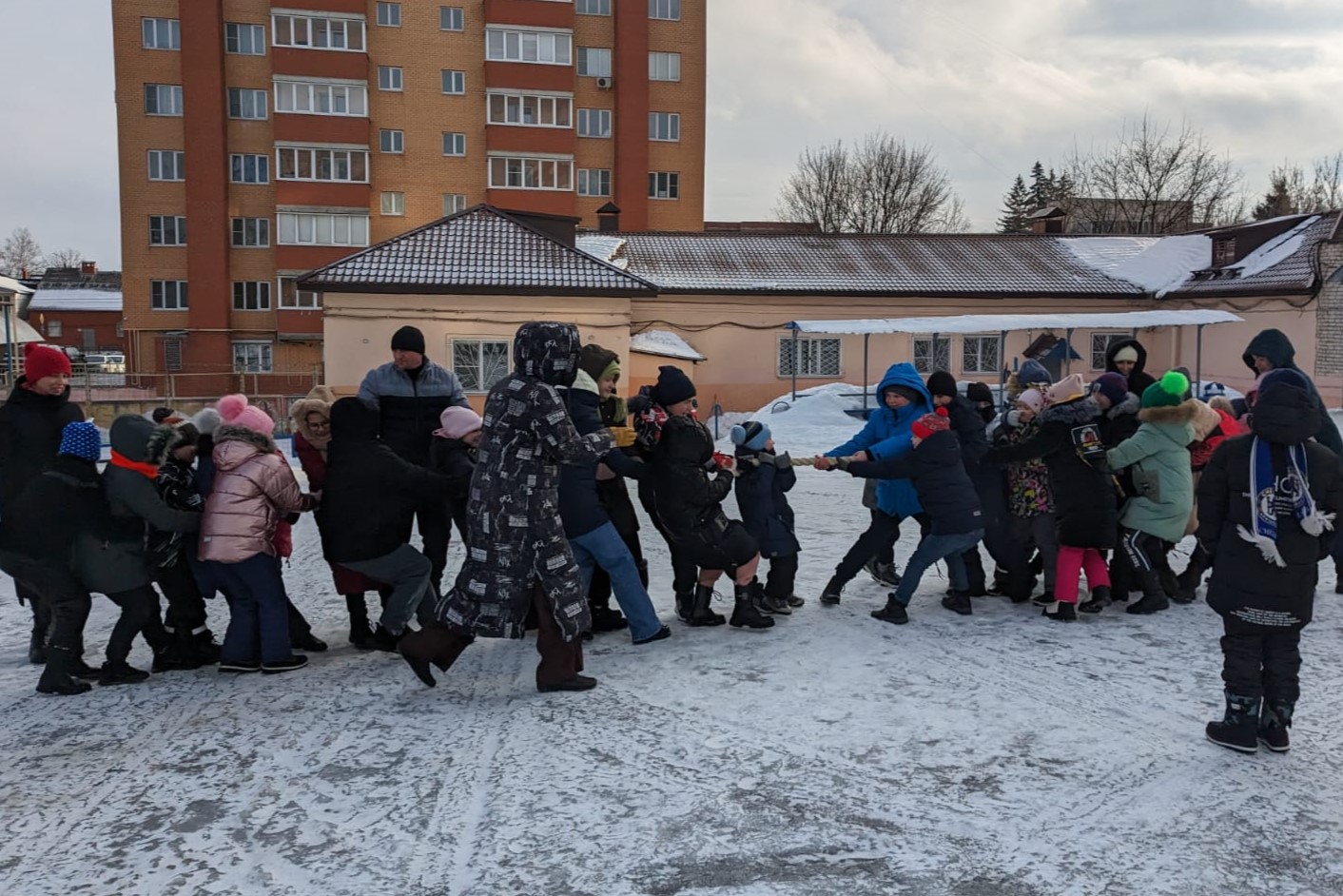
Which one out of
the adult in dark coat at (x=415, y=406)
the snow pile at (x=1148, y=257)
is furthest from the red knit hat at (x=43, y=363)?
the snow pile at (x=1148, y=257)

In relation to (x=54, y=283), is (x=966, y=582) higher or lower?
lower

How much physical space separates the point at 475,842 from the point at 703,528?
281 cm

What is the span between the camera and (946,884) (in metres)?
3.25

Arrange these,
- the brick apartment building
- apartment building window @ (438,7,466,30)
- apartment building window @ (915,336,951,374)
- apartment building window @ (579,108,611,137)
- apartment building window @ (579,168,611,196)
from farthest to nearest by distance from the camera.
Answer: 1. apartment building window @ (579,168,611,196)
2. apartment building window @ (579,108,611,137)
3. apartment building window @ (438,7,466,30)
4. the brick apartment building
5. apartment building window @ (915,336,951,374)

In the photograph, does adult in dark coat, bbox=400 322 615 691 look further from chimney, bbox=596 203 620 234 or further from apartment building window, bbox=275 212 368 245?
apartment building window, bbox=275 212 368 245

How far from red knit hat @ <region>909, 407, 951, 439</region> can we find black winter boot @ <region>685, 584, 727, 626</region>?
1.65 m

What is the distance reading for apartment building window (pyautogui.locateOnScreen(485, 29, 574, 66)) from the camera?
43125mm

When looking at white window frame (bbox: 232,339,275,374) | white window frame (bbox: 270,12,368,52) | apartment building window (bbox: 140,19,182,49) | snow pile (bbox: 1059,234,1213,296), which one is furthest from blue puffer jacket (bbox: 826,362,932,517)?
apartment building window (bbox: 140,19,182,49)

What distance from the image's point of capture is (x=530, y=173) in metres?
43.7

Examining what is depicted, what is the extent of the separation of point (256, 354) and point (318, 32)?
1336cm

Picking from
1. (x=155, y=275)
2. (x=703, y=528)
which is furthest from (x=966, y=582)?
(x=155, y=275)

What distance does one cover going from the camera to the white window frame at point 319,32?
4034 cm

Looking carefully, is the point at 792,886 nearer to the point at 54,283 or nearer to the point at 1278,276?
the point at 1278,276

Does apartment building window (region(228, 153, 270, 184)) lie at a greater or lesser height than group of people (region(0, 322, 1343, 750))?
greater
